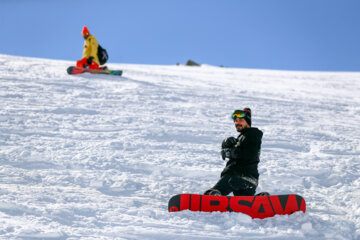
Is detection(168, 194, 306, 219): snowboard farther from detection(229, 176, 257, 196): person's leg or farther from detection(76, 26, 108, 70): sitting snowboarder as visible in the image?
detection(76, 26, 108, 70): sitting snowboarder

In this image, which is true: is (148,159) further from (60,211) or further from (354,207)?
(354,207)

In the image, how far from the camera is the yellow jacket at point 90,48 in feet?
40.1

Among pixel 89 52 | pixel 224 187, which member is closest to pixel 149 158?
pixel 224 187

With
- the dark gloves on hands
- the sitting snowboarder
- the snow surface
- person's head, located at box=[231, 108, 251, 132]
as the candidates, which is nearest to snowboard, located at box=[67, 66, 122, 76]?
the sitting snowboarder

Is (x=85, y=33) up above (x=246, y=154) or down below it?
above

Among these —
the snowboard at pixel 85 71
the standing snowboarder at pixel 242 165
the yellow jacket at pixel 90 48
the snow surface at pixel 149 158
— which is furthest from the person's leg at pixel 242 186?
the yellow jacket at pixel 90 48

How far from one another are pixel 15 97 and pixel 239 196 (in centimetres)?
618

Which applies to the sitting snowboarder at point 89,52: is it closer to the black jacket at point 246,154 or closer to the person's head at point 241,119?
the person's head at point 241,119

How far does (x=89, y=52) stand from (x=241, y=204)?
9.40 meters

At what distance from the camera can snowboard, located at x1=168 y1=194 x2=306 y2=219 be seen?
3.87 metres

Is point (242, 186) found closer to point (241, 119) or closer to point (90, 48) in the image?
point (241, 119)

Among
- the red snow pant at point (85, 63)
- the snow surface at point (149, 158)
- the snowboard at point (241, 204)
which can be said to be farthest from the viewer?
the red snow pant at point (85, 63)

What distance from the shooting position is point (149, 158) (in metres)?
5.60

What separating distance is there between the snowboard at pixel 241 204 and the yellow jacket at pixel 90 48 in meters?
9.13
